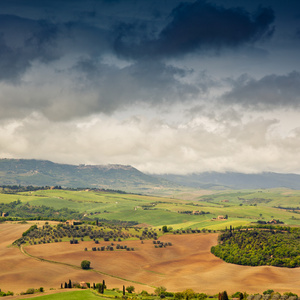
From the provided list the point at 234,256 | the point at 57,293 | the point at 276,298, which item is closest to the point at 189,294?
the point at 276,298

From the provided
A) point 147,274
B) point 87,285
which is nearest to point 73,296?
point 87,285

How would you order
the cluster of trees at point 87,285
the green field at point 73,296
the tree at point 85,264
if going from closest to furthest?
the green field at point 73,296 → the cluster of trees at point 87,285 → the tree at point 85,264

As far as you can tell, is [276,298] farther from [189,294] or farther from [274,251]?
[274,251]

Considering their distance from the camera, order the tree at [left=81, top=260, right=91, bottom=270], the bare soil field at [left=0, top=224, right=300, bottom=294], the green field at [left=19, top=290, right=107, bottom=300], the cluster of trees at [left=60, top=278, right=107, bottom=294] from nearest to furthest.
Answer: the green field at [left=19, top=290, right=107, bottom=300] → the cluster of trees at [left=60, top=278, right=107, bottom=294] → the bare soil field at [left=0, top=224, right=300, bottom=294] → the tree at [left=81, top=260, right=91, bottom=270]

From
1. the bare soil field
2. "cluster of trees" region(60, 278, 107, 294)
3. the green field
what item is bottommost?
the bare soil field

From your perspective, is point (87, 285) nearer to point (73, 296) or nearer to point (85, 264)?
point (73, 296)

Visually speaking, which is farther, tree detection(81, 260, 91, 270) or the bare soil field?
tree detection(81, 260, 91, 270)

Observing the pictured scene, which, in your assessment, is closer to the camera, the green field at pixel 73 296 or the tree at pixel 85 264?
the green field at pixel 73 296

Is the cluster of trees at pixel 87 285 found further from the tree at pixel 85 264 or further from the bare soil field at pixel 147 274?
the tree at pixel 85 264

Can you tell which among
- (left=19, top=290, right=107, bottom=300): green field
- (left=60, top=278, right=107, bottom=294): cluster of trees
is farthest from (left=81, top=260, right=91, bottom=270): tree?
(left=19, top=290, right=107, bottom=300): green field

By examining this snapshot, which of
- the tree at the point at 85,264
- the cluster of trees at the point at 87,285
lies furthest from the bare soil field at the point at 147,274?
the cluster of trees at the point at 87,285

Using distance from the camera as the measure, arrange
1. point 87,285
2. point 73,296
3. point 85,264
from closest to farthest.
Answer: point 73,296 → point 87,285 → point 85,264

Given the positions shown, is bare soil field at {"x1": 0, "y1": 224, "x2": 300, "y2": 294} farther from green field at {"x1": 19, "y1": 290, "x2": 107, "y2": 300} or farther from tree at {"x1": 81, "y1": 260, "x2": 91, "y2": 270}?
green field at {"x1": 19, "y1": 290, "x2": 107, "y2": 300}

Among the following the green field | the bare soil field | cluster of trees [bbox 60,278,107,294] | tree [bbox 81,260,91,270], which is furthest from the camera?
tree [bbox 81,260,91,270]
